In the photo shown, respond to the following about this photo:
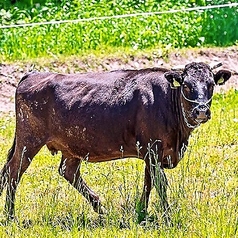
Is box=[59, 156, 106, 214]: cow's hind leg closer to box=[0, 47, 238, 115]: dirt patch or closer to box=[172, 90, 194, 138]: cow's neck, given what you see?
box=[172, 90, 194, 138]: cow's neck

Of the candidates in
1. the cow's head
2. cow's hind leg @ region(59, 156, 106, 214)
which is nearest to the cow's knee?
cow's hind leg @ region(59, 156, 106, 214)

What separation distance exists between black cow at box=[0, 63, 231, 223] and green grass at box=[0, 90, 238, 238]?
225 millimetres

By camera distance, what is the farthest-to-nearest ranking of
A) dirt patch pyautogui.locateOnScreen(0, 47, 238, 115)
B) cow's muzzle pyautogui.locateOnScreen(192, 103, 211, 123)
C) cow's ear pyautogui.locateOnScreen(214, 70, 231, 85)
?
dirt patch pyautogui.locateOnScreen(0, 47, 238, 115), cow's ear pyautogui.locateOnScreen(214, 70, 231, 85), cow's muzzle pyautogui.locateOnScreen(192, 103, 211, 123)

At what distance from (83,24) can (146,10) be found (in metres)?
2.15

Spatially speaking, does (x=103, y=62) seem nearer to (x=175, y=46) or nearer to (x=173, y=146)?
(x=175, y=46)

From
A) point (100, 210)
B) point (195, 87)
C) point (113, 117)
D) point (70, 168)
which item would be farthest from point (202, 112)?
point (70, 168)

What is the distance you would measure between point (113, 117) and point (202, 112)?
116 cm

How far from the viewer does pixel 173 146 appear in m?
8.86

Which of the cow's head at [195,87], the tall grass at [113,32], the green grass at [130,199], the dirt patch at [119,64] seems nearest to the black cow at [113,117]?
the cow's head at [195,87]

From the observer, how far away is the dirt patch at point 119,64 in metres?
16.0

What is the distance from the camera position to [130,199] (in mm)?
8883

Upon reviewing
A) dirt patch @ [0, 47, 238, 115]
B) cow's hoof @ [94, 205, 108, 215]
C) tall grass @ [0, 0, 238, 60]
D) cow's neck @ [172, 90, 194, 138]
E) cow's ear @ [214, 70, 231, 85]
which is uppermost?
cow's ear @ [214, 70, 231, 85]

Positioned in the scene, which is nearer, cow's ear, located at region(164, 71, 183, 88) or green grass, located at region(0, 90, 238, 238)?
green grass, located at region(0, 90, 238, 238)

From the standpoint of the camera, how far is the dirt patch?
16.0 m
